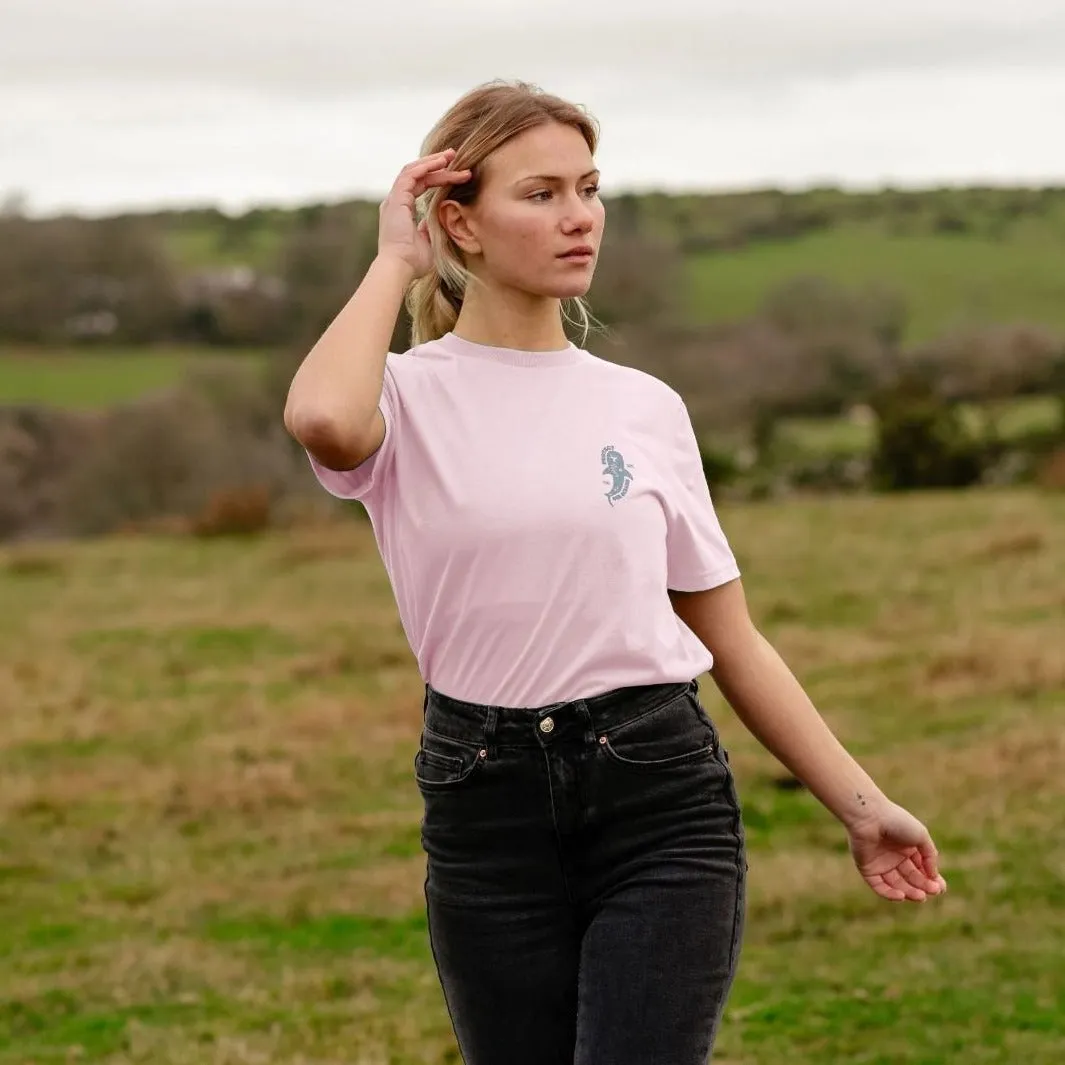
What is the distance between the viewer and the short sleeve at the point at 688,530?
3184mm

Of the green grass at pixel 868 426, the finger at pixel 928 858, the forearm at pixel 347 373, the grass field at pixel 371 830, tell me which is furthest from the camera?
A: the green grass at pixel 868 426

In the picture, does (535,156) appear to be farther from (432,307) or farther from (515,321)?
(432,307)

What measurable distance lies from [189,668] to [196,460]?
2778 cm

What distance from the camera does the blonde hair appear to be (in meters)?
3.16

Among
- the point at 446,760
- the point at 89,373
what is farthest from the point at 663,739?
the point at 89,373

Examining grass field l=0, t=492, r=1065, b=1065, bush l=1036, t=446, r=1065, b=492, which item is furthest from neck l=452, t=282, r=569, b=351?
bush l=1036, t=446, r=1065, b=492

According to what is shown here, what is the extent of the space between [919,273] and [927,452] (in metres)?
37.7

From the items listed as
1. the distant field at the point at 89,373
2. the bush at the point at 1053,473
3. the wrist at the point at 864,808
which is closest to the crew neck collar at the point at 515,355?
the wrist at the point at 864,808

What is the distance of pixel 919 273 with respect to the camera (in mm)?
65500

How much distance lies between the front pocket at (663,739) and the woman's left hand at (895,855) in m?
0.41

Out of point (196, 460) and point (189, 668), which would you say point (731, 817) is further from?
point (196, 460)

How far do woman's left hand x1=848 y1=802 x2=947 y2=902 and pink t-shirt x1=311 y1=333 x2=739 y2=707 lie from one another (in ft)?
1.59

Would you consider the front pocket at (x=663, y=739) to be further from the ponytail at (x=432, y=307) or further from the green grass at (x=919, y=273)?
the green grass at (x=919, y=273)

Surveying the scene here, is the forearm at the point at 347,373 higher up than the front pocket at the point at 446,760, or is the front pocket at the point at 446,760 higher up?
the forearm at the point at 347,373
